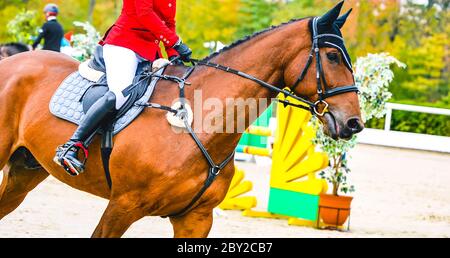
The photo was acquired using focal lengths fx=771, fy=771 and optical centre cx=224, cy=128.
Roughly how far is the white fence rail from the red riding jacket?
1475cm

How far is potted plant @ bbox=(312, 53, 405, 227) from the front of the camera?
28.8ft

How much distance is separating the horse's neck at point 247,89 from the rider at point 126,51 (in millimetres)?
415

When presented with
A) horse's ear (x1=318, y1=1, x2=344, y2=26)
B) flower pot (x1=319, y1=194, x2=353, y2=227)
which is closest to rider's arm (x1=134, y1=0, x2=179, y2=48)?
horse's ear (x1=318, y1=1, x2=344, y2=26)

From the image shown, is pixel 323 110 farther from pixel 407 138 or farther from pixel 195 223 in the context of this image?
pixel 407 138

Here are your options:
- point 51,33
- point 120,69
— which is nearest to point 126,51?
point 120,69

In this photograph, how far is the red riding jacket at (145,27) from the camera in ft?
17.5

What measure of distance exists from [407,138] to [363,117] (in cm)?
1196

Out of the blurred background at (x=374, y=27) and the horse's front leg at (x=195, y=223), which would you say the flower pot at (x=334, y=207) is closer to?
the horse's front leg at (x=195, y=223)

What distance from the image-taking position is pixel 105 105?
5.20 metres

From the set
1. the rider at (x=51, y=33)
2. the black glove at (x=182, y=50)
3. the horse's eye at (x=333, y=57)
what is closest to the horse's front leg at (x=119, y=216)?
the black glove at (x=182, y=50)

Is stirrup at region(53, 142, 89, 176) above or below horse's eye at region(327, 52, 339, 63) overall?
Answer: below

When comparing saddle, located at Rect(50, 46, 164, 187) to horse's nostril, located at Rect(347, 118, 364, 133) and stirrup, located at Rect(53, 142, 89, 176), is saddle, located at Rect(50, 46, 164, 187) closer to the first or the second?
stirrup, located at Rect(53, 142, 89, 176)

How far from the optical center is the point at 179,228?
5.40 m
